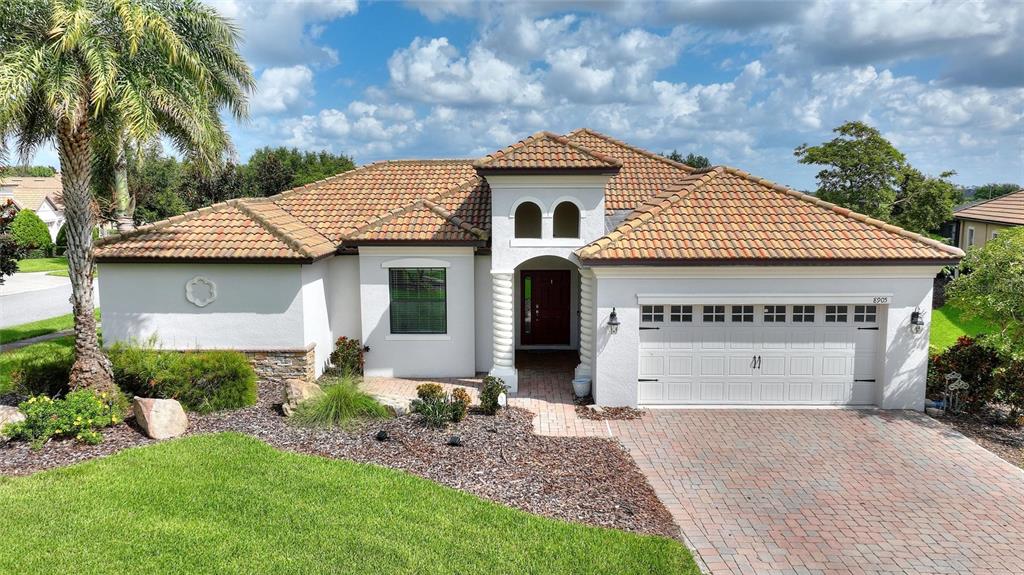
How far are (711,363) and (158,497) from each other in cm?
1062

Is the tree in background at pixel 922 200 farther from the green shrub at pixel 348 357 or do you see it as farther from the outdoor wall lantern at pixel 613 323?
the green shrub at pixel 348 357

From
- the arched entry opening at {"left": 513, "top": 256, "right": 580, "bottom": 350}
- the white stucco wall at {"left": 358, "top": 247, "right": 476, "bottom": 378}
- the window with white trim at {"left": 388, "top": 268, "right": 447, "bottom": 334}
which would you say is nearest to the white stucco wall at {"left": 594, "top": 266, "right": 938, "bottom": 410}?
the white stucco wall at {"left": 358, "top": 247, "right": 476, "bottom": 378}

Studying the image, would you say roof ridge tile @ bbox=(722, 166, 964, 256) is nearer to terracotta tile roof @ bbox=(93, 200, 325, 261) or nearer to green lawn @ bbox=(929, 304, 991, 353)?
green lawn @ bbox=(929, 304, 991, 353)

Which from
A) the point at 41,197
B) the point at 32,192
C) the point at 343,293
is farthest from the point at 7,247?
the point at 32,192

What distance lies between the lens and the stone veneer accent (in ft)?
47.8

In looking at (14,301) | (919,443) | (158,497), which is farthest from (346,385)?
(14,301)

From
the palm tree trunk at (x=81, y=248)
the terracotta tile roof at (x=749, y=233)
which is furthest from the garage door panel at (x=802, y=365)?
the palm tree trunk at (x=81, y=248)

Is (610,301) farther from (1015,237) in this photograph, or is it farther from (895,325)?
(1015,237)

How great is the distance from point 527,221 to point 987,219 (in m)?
29.5

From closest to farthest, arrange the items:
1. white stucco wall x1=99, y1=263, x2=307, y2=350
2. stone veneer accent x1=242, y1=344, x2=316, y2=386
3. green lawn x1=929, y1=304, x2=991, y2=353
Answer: white stucco wall x1=99, y1=263, x2=307, y2=350 < stone veneer accent x1=242, y1=344, x2=316, y2=386 < green lawn x1=929, y1=304, x2=991, y2=353

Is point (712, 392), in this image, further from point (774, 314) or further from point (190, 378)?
point (190, 378)

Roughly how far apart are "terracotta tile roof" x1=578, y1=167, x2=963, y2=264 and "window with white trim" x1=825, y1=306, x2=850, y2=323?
1.23 meters

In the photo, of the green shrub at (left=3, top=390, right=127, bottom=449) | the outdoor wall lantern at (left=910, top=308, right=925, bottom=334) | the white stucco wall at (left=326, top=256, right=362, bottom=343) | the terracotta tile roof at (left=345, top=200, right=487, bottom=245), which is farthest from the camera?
the white stucco wall at (left=326, top=256, right=362, bottom=343)

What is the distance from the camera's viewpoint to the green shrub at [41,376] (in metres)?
12.6
